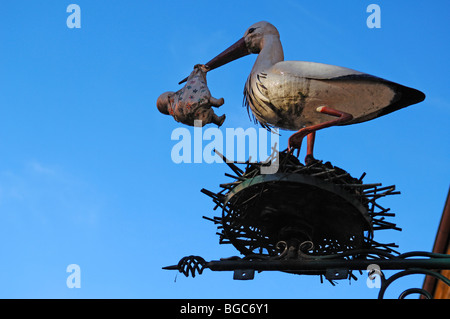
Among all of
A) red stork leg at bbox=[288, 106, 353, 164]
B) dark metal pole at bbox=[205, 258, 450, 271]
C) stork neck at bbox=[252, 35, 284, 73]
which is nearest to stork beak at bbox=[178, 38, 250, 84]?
stork neck at bbox=[252, 35, 284, 73]

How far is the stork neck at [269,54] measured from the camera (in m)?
7.57

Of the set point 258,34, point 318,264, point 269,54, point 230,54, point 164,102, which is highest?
point 258,34

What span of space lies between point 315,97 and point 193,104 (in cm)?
105

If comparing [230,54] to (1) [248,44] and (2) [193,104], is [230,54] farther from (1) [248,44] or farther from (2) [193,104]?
(2) [193,104]

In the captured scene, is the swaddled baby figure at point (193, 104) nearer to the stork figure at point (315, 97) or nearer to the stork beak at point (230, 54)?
the stork figure at point (315, 97)

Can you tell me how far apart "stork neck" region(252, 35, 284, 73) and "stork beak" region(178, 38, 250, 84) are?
0.34 metres

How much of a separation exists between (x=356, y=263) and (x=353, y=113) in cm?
210

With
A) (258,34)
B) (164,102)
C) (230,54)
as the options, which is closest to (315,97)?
(164,102)

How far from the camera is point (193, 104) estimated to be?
22.6 ft

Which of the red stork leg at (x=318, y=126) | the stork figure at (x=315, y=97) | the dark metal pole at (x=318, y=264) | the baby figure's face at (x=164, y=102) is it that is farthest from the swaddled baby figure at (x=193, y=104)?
the dark metal pole at (x=318, y=264)
